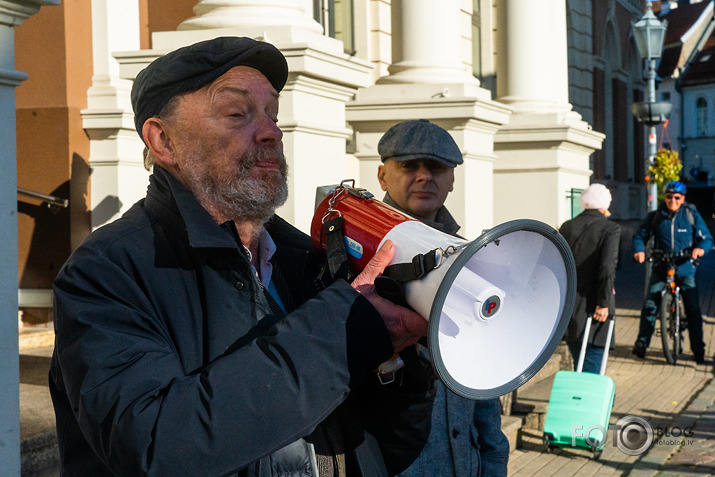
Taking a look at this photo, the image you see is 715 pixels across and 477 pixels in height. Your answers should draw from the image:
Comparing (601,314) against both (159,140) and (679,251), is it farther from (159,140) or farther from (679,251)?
(159,140)

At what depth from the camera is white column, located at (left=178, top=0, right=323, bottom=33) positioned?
5141 millimetres

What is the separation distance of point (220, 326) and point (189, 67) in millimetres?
495

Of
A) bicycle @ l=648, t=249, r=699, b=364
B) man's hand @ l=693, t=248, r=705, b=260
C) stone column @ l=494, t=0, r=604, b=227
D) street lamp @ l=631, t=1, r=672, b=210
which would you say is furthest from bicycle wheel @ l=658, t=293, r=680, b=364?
street lamp @ l=631, t=1, r=672, b=210

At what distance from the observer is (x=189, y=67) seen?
1.70 metres

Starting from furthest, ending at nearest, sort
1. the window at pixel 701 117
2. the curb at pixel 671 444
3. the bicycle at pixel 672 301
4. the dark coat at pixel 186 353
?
the window at pixel 701 117
the bicycle at pixel 672 301
the curb at pixel 671 444
the dark coat at pixel 186 353

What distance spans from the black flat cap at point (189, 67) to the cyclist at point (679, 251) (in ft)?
27.2

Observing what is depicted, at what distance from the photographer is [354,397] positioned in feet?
6.07

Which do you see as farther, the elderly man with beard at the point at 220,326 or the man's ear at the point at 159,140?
the man's ear at the point at 159,140

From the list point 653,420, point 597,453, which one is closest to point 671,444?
point 653,420

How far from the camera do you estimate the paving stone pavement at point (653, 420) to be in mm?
5844

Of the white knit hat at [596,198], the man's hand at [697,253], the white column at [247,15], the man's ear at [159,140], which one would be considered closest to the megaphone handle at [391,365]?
the man's ear at [159,140]

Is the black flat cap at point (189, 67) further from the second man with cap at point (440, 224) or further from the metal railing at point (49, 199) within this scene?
the metal railing at point (49, 199)

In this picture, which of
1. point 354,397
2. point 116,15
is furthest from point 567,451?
point 354,397

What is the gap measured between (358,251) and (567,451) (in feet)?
16.6
